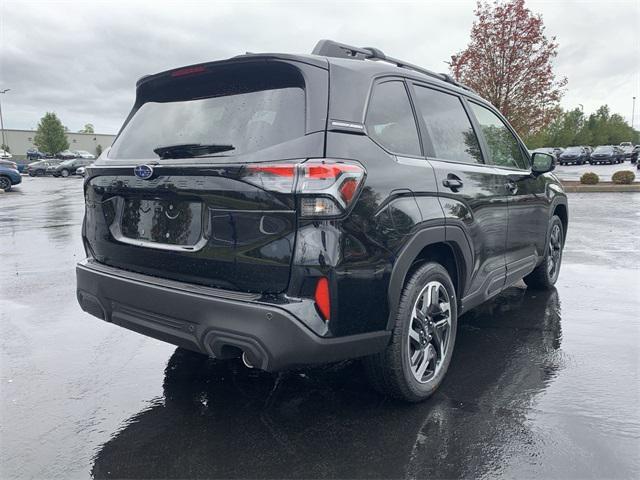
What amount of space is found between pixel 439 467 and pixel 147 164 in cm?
213

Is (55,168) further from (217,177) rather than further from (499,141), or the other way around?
(217,177)

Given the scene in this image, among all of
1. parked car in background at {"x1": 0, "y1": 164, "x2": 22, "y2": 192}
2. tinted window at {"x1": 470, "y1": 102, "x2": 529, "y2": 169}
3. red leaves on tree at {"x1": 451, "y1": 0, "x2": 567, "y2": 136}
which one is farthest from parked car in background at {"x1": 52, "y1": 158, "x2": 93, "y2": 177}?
tinted window at {"x1": 470, "y1": 102, "x2": 529, "y2": 169}

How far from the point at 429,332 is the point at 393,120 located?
126 centimetres

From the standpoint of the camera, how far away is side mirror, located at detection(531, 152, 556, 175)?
15.6 ft

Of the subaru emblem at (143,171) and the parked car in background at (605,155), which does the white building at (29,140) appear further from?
the subaru emblem at (143,171)

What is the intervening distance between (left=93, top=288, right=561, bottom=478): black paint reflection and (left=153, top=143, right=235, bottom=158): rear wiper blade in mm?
1449

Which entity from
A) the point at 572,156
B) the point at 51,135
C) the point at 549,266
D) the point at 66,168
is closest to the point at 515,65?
the point at 549,266

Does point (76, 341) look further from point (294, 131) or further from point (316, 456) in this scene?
point (294, 131)

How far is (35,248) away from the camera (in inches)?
328

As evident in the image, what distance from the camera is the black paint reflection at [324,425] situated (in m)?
2.48

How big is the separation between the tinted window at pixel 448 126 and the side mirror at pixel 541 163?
3.70 feet

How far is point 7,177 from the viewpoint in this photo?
24.2 meters

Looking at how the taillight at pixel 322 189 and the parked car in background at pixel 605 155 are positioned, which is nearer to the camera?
the taillight at pixel 322 189

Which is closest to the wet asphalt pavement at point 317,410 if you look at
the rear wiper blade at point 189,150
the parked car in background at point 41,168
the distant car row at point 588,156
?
the rear wiper blade at point 189,150
